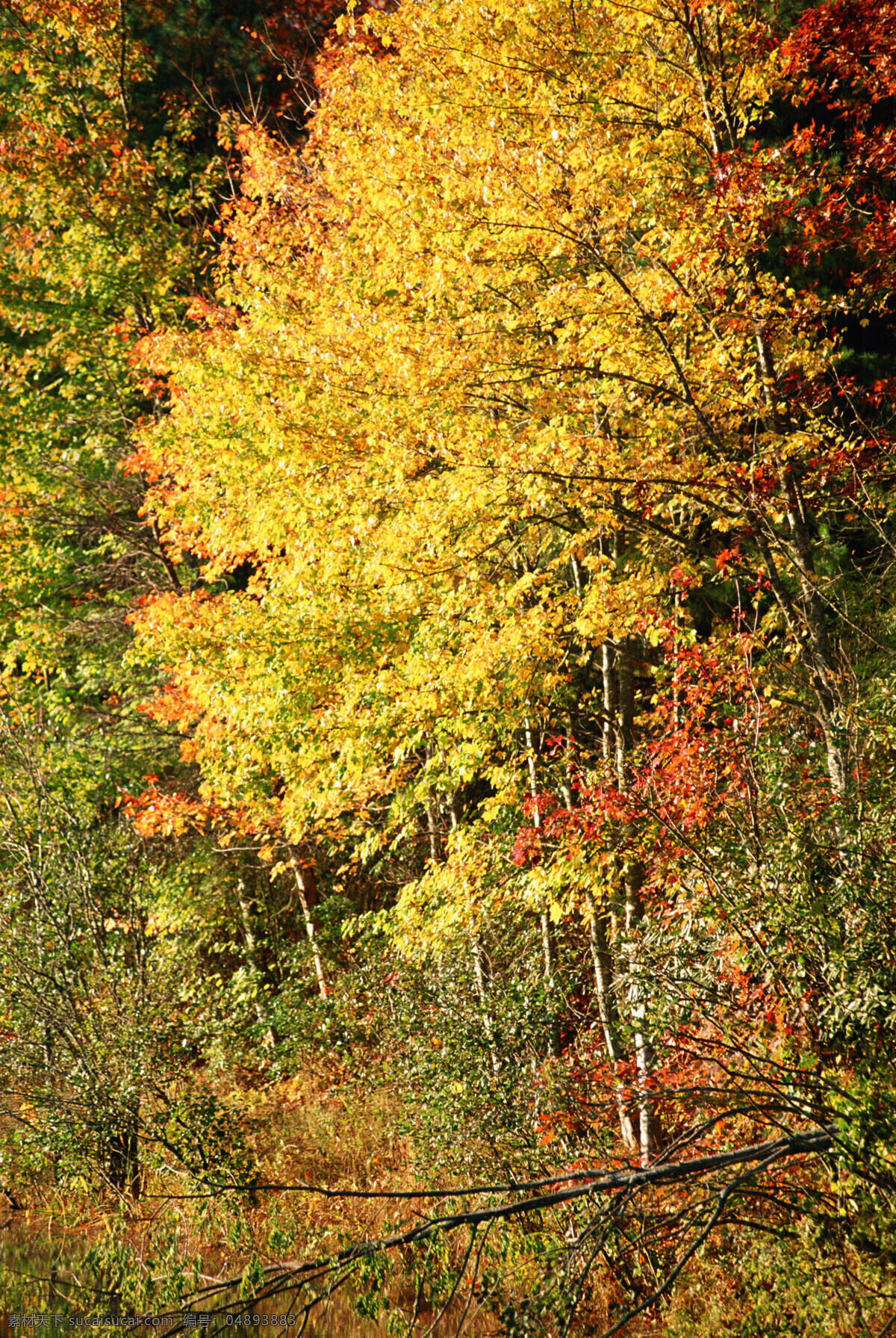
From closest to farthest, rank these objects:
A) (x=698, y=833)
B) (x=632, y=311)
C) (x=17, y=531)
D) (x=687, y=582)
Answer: (x=698, y=833)
(x=632, y=311)
(x=687, y=582)
(x=17, y=531)

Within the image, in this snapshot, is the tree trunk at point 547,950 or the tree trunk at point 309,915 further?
the tree trunk at point 309,915

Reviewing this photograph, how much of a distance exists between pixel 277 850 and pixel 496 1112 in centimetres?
742

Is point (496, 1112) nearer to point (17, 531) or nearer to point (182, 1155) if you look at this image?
point (182, 1155)

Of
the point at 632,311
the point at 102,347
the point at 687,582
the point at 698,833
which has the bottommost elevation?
the point at 698,833

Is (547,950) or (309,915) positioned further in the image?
(309,915)

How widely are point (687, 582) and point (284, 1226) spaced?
5.59 meters

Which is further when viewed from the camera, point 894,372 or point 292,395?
point 894,372

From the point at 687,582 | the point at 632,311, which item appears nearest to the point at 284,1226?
the point at 687,582

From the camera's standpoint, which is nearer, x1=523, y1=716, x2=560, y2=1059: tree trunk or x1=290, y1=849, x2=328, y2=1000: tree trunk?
x1=523, y1=716, x2=560, y2=1059: tree trunk

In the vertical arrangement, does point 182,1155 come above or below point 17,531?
below

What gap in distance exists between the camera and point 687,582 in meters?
6.83

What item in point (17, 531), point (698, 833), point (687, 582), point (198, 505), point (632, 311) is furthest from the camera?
point (17, 531)

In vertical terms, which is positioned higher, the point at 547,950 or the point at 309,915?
the point at 547,950

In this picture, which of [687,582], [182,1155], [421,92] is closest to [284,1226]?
[182,1155]
